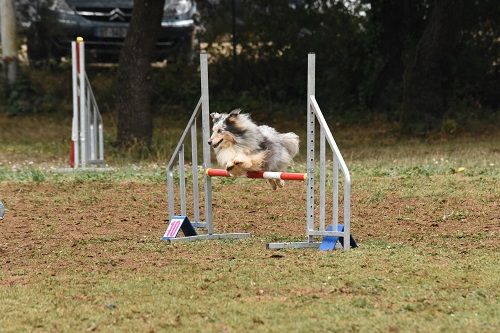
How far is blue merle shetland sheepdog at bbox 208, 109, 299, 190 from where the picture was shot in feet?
25.9

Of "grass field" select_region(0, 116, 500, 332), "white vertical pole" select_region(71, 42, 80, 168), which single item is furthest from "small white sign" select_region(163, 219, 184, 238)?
"white vertical pole" select_region(71, 42, 80, 168)

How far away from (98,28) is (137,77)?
13.2ft

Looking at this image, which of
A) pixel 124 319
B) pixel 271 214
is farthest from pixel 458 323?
pixel 271 214

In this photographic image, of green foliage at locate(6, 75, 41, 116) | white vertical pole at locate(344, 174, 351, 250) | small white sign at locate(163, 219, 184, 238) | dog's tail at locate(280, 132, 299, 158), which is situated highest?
dog's tail at locate(280, 132, 299, 158)

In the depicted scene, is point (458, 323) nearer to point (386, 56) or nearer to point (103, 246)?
point (103, 246)

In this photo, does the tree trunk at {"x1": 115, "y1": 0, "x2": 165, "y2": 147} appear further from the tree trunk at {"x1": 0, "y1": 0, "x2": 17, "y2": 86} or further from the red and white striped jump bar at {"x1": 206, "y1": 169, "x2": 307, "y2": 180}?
the red and white striped jump bar at {"x1": 206, "y1": 169, "x2": 307, "y2": 180}

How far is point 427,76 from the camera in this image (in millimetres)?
17469

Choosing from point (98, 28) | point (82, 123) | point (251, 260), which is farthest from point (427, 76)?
point (251, 260)

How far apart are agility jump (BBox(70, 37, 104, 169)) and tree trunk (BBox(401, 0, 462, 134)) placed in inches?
209

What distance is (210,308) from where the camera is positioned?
239 inches

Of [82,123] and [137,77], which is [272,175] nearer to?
[82,123]

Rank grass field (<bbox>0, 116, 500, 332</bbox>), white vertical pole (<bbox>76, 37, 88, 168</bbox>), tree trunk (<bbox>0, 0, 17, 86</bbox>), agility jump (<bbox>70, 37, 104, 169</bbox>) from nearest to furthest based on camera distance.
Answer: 1. grass field (<bbox>0, 116, 500, 332</bbox>)
2. white vertical pole (<bbox>76, 37, 88, 168</bbox>)
3. agility jump (<bbox>70, 37, 104, 169</bbox>)
4. tree trunk (<bbox>0, 0, 17, 86</bbox>)

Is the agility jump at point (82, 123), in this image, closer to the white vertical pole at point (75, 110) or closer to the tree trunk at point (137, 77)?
the white vertical pole at point (75, 110)

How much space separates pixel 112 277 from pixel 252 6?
13.4m
